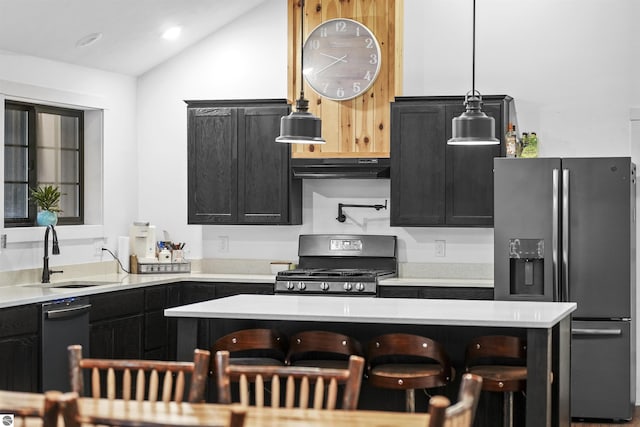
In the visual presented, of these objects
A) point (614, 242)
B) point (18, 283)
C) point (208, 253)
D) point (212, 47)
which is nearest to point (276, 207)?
point (208, 253)

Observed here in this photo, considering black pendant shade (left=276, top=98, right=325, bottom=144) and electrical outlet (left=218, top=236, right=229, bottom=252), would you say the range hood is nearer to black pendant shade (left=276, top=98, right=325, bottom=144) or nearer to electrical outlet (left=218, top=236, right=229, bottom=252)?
electrical outlet (left=218, top=236, right=229, bottom=252)

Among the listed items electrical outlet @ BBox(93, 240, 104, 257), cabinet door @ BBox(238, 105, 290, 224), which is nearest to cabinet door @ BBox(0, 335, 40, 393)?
electrical outlet @ BBox(93, 240, 104, 257)

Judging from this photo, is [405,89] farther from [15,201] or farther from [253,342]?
[253,342]

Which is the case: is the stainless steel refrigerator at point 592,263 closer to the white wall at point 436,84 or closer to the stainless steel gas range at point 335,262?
the white wall at point 436,84

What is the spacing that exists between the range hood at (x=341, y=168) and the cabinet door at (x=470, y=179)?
1.62 ft

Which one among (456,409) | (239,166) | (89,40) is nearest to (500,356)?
(456,409)

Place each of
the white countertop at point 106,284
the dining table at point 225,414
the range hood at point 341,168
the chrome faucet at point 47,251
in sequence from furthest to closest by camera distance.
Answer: the range hood at point 341,168
the chrome faucet at point 47,251
the white countertop at point 106,284
the dining table at point 225,414

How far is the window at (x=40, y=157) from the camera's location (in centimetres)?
651

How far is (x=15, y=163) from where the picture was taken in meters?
6.54

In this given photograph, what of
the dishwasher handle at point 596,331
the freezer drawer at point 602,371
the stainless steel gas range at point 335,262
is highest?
the stainless steel gas range at point 335,262

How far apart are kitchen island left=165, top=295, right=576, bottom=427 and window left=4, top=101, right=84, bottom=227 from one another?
2.11 meters

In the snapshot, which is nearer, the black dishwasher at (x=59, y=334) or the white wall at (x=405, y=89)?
the black dishwasher at (x=59, y=334)

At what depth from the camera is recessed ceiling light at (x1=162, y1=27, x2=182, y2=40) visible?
720cm

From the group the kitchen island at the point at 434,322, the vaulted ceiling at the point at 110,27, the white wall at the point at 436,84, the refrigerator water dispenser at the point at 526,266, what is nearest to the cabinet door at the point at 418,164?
the white wall at the point at 436,84
